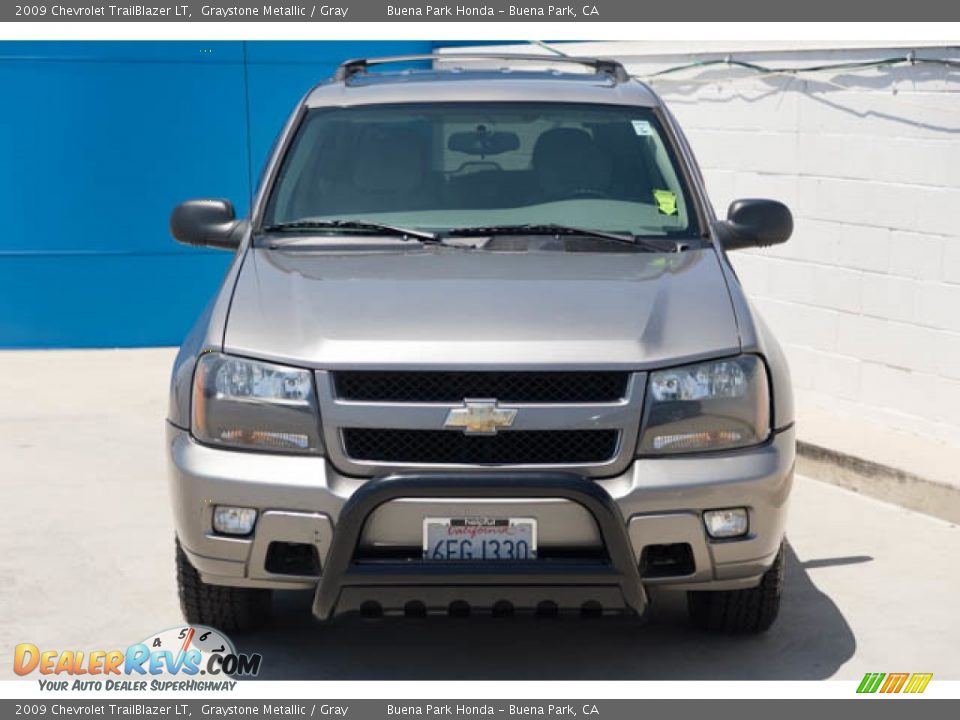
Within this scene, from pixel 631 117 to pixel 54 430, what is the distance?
433cm

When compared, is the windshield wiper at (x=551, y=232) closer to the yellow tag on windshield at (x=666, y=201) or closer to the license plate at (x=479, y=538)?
the yellow tag on windshield at (x=666, y=201)

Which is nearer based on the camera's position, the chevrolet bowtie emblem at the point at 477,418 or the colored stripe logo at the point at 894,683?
the chevrolet bowtie emblem at the point at 477,418

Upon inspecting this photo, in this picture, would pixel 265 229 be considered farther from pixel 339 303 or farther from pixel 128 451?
pixel 128 451

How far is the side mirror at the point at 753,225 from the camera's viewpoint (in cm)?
643

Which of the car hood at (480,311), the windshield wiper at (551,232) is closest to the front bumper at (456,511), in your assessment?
the car hood at (480,311)

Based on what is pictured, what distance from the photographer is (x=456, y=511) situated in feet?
16.6

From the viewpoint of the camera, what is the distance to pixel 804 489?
8383 millimetres

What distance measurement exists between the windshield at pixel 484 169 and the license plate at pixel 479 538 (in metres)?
1.56

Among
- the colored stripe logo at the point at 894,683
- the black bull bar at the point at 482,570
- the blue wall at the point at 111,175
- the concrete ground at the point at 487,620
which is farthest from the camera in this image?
the blue wall at the point at 111,175

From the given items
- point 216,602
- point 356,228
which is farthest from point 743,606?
point 356,228

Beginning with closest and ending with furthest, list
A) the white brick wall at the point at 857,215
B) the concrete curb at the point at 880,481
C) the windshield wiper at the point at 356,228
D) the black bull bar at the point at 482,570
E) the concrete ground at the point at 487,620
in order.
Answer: the black bull bar at the point at 482,570
the concrete ground at the point at 487,620
the windshield wiper at the point at 356,228
the concrete curb at the point at 880,481
the white brick wall at the point at 857,215

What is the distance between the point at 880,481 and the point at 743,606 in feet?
8.34

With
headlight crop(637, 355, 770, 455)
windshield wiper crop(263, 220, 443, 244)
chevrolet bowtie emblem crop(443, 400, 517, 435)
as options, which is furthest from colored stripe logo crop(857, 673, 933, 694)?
windshield wiper crop(263, 220, 443, 244)

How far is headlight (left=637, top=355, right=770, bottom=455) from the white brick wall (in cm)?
354
